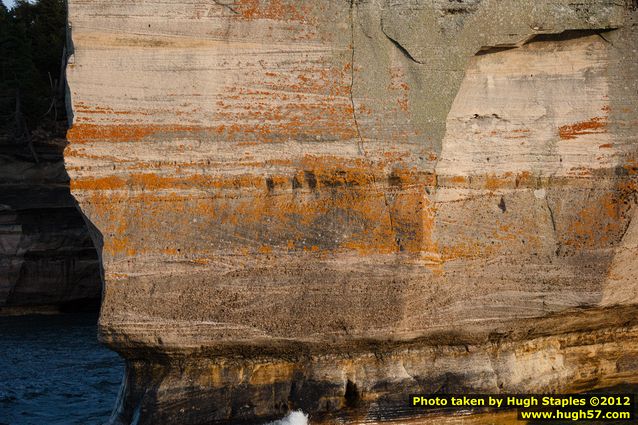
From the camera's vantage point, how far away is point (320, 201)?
6750 mm

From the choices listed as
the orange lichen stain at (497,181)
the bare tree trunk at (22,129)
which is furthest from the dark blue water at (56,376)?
the orange lichen stain at (497,181)

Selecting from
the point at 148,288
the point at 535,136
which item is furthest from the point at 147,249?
the point at 535,136

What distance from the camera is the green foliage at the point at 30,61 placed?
17.7m

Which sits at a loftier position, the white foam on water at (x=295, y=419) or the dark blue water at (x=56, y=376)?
the white foam on water at (x=295, y=419)

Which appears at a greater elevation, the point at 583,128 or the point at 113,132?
the point at 583,128

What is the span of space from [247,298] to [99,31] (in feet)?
8.11

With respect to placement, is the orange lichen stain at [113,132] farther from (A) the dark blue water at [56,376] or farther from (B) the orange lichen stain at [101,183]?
(A) the dark blue water at [56,376]

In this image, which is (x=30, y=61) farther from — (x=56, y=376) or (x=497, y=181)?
(x=497, y=181)

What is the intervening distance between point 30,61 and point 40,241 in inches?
160

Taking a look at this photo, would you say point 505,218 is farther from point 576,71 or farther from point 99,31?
point 99,31

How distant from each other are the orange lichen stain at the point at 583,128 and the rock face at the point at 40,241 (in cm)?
1207

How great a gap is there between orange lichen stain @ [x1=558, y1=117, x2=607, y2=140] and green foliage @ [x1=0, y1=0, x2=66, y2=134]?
13.6m

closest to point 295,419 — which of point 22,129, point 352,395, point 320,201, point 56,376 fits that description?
point 352,395

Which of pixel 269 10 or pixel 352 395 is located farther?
pixel 352 395
